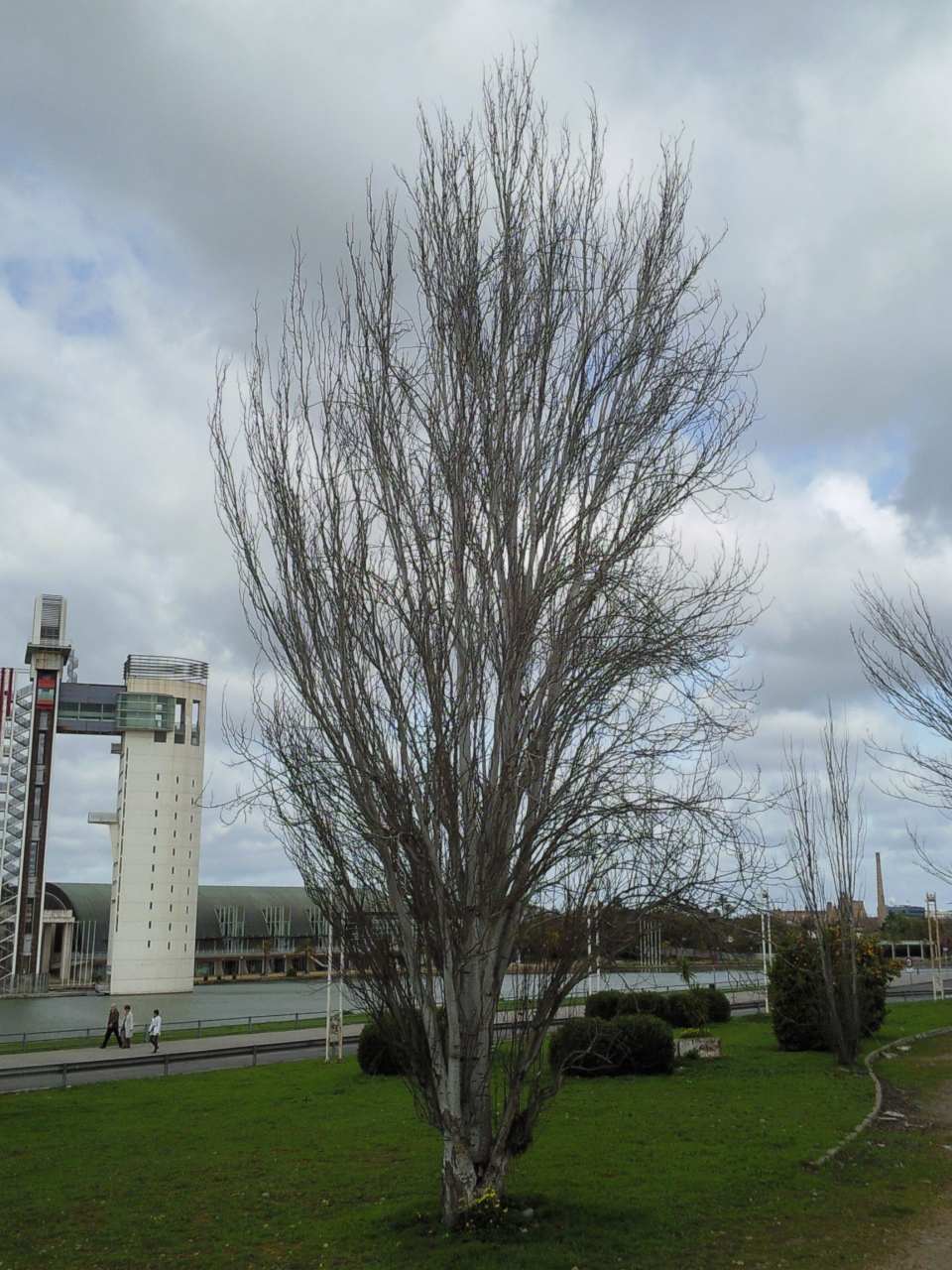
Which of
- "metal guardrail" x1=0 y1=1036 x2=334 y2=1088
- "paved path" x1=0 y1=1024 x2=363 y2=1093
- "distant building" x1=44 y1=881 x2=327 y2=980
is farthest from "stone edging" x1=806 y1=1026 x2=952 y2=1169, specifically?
"distant building" x1=44 y1=881 x2=327 y2=980

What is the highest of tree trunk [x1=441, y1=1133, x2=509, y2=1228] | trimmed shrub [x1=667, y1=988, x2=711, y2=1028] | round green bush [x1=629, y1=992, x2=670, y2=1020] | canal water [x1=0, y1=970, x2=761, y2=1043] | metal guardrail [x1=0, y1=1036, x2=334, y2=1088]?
tree trunk [x1=441, y1=1133, x2=509, y2=1228]

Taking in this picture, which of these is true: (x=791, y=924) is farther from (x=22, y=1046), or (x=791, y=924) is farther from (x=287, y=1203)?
(x=22, y=1046)

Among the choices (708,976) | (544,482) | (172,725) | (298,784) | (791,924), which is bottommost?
(708,976)

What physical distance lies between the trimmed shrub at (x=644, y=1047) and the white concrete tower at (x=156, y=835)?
317ft

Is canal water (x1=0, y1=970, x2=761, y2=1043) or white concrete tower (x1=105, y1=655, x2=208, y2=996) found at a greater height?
white concrete tower (x1=105, y1=655, x2=208, y2=996)

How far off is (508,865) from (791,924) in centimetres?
1354

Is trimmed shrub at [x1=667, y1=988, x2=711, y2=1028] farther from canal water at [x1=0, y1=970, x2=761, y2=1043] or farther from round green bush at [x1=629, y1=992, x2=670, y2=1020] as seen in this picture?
canal water at [x1=0, y1=970, x2=761, y2=1043]

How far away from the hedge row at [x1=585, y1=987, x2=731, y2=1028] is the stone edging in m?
3.97

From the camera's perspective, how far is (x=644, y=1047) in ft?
58.4

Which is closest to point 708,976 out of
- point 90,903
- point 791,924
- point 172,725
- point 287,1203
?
point 791,924

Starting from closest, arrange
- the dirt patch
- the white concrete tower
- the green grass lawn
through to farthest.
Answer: the dirt patch, the green grass lawn, the white concrete tower

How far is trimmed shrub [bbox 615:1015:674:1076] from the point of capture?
17.8m

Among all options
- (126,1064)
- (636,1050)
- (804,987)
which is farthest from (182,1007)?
(636,1050)

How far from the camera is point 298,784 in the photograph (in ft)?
26.4
